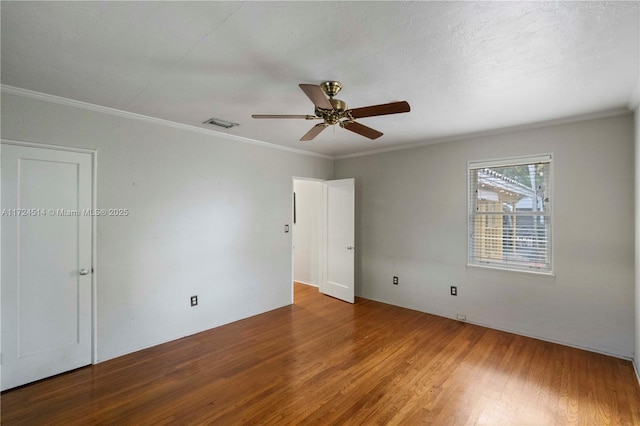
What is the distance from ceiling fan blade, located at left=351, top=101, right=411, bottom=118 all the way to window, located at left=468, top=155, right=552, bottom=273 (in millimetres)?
2341

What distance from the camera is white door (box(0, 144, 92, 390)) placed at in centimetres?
251

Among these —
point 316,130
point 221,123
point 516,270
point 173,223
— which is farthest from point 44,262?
point 516,270

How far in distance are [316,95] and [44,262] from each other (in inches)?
109

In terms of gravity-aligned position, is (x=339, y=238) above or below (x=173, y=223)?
below

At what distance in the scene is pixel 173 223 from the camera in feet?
11.4

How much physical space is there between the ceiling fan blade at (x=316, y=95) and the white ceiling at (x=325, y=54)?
9.6 inches

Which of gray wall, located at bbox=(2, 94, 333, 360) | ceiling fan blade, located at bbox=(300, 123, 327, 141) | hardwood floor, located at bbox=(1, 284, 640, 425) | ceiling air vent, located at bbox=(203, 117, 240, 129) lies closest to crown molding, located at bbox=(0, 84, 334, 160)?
gray wall, located at bbox=(2, 94, 333, 360)

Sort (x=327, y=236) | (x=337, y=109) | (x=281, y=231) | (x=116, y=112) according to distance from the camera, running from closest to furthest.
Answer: (x=337, y=109) → (x=116, y=112) → (x=281, y=231) → (x=327, y=236)

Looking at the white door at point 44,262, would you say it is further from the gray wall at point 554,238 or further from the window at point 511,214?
the window at point 511,214

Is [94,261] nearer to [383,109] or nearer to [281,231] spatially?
[281,231]

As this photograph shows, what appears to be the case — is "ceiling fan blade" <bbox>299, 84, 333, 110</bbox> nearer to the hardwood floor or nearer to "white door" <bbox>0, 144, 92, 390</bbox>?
the hardwood floor

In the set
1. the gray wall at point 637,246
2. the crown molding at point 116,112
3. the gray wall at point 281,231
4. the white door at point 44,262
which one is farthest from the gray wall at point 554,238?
the white door at point 44,262

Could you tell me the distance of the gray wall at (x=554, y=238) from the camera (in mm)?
3053

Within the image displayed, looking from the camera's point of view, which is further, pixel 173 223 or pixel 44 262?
pixel 173 223
